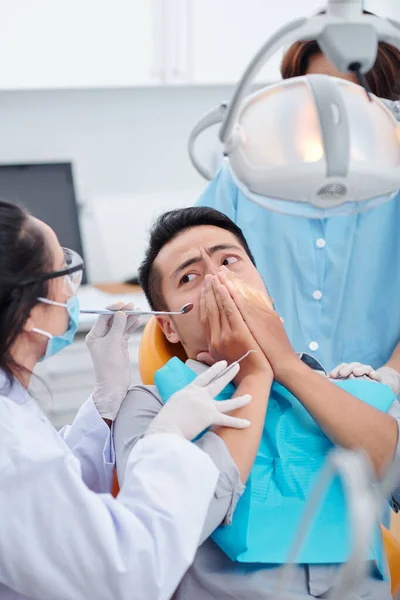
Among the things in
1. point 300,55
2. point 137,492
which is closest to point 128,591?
point 137,492

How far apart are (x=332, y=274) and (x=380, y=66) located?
56 cm

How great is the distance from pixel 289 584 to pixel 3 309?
683 millimetres

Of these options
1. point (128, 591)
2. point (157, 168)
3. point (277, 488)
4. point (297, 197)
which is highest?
point (297, 197)

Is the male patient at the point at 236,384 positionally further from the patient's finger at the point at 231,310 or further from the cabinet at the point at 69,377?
the cabinet at the point at 69,377

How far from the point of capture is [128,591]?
1117 millimetres

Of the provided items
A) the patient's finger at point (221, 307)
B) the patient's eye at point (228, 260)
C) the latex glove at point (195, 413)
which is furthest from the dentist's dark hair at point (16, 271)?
the patient's eye at point (228, 260)

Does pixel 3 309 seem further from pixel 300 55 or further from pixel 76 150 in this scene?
pixel 76 150

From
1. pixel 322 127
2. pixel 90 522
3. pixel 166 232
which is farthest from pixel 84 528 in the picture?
pixel 166 232

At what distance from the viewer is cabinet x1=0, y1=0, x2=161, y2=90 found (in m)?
3.23

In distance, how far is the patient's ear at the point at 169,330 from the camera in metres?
1.71

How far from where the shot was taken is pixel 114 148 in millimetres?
3779

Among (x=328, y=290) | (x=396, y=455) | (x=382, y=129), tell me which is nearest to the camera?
(x=382, y=129)

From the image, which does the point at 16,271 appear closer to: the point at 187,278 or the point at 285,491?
the point at 187,278

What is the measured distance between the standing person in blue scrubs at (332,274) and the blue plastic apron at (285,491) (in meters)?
0.48
